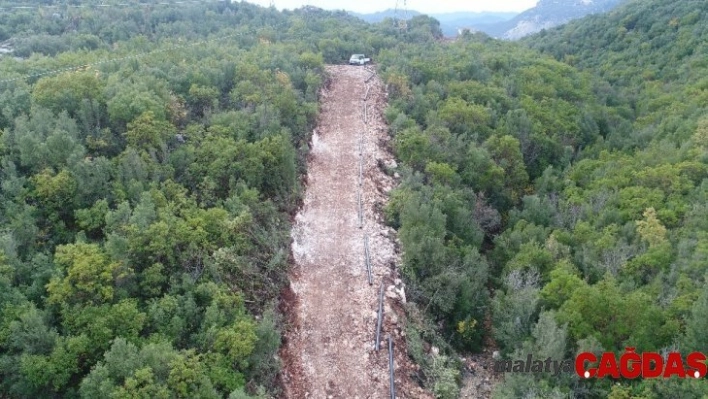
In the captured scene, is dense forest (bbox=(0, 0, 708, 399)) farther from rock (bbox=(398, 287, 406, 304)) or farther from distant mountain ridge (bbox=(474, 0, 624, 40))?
distant mountain ridge (bbox=(474, 0, 624, 40))

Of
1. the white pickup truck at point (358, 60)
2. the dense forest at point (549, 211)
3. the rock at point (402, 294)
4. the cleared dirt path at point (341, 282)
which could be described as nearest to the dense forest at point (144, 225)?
the cleared dirt path at point (341, 282)

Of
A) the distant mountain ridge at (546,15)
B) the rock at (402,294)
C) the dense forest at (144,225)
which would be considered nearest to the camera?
the dense forest at (144,225)

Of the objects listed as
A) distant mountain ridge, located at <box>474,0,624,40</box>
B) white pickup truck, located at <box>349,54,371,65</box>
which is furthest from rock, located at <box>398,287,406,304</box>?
distant mountain ridge, located at <box>474,0,624,40</box>

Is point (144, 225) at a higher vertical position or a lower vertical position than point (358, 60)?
lower

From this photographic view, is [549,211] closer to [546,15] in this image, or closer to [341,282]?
[341,282]

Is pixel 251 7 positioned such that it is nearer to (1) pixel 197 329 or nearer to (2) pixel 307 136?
(2) pixel 307 136

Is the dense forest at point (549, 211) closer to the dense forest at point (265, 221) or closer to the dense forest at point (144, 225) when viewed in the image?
the dense forest at point (265, 221)

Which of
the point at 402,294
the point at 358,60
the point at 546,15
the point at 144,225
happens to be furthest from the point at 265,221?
the point at 546,15

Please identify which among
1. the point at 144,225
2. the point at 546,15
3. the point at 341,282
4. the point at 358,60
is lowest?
the point at 341,282
